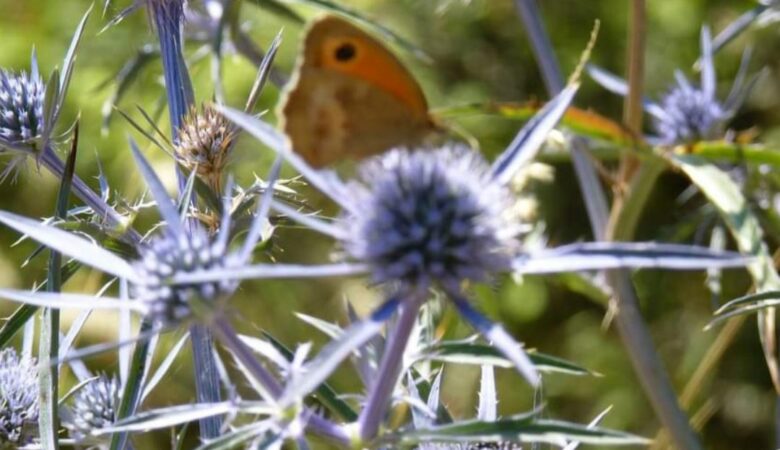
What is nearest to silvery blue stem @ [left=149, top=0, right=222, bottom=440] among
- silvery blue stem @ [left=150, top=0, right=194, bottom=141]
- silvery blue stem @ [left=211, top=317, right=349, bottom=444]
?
silvery blue stem @ [left=150, top=0, right=194, bottom=141]

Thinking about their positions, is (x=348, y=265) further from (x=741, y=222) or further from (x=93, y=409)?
(x=741, y=222)

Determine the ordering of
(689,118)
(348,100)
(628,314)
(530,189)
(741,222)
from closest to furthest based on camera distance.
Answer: (348,100)
(741,222)
(628,314)
(689,118)
(530,189)

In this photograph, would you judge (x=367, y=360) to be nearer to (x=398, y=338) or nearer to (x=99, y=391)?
(x=398, y=338)

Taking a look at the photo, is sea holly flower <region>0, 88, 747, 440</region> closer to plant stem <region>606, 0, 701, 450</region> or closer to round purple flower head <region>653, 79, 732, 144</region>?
plant stem <region>606, 0, 701, 450</region>

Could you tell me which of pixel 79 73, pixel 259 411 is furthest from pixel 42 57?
pixel 259 411

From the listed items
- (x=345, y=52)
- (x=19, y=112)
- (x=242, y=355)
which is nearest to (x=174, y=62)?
(x=19, y=112)
